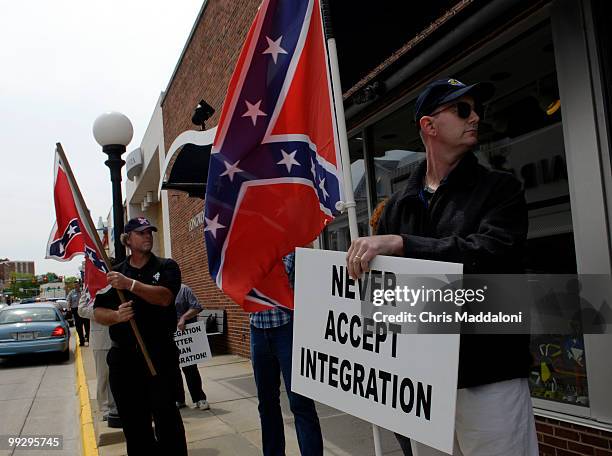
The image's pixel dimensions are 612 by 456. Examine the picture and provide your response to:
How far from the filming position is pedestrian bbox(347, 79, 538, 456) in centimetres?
189

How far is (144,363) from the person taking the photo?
4.17m

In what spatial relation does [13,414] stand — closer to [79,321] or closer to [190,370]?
[190,370]

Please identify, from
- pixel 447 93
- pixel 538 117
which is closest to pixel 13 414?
pixel 538 117

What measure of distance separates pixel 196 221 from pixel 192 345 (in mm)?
6804

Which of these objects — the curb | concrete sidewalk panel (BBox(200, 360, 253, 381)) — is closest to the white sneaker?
the curb

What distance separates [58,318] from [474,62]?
564 inches

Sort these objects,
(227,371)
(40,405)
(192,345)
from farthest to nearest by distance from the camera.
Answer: (227,371) < (40,405) < (192,345)

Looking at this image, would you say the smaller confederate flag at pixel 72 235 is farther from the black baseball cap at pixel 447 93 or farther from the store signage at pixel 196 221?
the store signage at pixel 196 221

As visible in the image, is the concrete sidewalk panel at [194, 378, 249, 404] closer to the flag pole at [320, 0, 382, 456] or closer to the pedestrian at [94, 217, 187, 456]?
the pedestrian at [94, 217, 187, 456]

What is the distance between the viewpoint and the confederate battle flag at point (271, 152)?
2.73 metres

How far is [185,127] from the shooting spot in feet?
49.5

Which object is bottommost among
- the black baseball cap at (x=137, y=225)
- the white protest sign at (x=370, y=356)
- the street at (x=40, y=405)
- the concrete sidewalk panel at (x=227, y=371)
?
the street at (x=40, y=405)

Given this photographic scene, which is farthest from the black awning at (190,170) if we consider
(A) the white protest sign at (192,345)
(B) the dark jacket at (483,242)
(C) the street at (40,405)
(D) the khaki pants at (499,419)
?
(D) the khaki pants at (499,419)

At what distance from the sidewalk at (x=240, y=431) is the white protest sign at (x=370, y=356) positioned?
2.68 m
